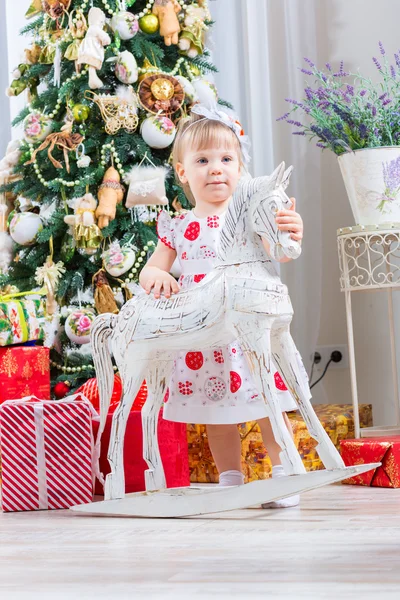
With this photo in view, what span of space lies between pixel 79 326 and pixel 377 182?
2.64ft

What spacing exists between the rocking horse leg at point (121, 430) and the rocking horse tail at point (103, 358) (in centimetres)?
5

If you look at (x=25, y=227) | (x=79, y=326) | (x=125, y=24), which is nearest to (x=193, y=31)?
(x=125, y=24)

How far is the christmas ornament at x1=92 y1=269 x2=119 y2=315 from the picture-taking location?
2.21 m

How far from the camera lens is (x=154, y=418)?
1.71 metres

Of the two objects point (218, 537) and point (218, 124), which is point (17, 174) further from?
point (218, 537)

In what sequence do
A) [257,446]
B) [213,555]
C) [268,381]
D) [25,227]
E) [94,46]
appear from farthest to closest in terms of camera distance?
[25,227] < [94,46] < [257,446] < [268,381] < [213,555]

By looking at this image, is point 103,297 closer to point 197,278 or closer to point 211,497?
point 197,278

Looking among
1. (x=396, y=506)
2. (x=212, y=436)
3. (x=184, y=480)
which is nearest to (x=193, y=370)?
(x=212, y=436)

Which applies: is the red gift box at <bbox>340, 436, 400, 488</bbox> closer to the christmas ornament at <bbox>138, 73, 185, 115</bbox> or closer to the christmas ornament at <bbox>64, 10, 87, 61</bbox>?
the christmas ornament at <bbox>138, 73, 185, 115</bbox>

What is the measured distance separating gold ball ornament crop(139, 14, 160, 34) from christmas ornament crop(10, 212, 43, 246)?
22.4 inches

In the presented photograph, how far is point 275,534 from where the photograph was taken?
1320 mm

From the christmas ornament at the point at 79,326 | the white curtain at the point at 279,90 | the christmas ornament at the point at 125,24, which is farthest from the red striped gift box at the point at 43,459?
the white curtain at the point at 279,90

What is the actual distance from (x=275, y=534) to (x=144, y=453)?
1.48ft

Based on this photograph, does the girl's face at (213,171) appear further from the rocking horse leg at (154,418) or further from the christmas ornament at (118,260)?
the christmas ornament at (118,260)
